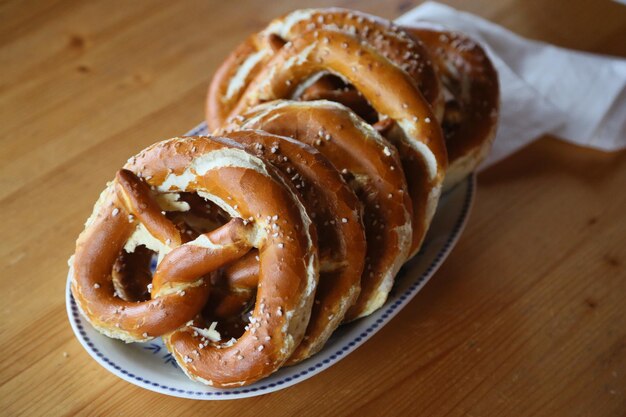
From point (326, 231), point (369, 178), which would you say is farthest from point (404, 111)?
point (326, 231)

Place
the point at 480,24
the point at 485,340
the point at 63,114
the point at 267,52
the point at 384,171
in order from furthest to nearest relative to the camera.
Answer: the point at 480,24
the point at 63,114
the point at 267,52
the point at 485,340
the point at 384,171

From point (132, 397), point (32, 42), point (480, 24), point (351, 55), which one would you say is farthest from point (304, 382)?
point (32, 42)

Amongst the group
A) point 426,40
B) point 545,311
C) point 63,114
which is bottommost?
point 545,311

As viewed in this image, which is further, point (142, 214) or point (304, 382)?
point (304, 382)

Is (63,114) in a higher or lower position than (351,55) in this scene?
lower

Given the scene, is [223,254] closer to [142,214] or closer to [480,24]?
[142,214]

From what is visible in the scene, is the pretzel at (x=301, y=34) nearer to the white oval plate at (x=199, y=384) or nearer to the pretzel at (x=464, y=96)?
the pretzel at (x=464, y=96)

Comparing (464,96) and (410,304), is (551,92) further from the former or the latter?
(410,304)

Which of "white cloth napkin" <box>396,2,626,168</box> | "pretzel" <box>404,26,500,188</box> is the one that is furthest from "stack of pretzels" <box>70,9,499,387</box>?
"white cloth napkin" <box>396,2,626,168</box>
